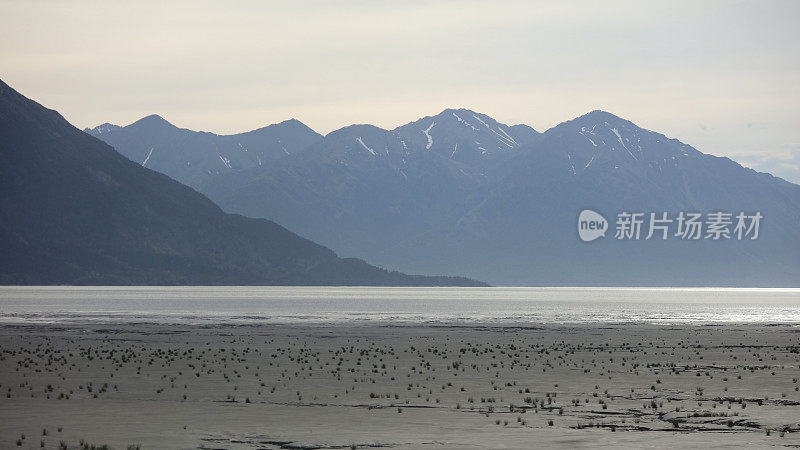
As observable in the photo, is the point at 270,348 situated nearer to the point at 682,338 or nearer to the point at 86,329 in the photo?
the point at 86,329

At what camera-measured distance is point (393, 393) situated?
146 ft

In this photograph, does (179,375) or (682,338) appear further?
(682,338)

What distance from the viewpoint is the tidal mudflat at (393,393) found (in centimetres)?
3153

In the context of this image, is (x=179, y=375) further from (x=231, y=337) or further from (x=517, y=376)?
(x=231, y=337)

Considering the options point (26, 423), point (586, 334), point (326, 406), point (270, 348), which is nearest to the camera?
point (26, 423)

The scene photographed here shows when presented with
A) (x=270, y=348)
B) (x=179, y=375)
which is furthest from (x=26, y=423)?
(x=270, y=348)

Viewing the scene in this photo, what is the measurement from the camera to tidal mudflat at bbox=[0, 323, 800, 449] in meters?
31.5

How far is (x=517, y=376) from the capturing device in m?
51.8

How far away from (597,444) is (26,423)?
1851 centimetres

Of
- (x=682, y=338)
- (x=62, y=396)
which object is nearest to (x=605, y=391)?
(x=62, y=396)

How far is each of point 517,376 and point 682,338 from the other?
1631 inches

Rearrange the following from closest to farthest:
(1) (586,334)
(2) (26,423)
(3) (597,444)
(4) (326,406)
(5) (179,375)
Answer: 1. (3) (597,444)
2. (2) (26,423)
3. (4) (326,406)
4. (5) (179,375)
5. (1) (586,334)

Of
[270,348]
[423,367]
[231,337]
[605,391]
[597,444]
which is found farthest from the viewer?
[231,337]

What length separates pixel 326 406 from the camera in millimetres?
40031
